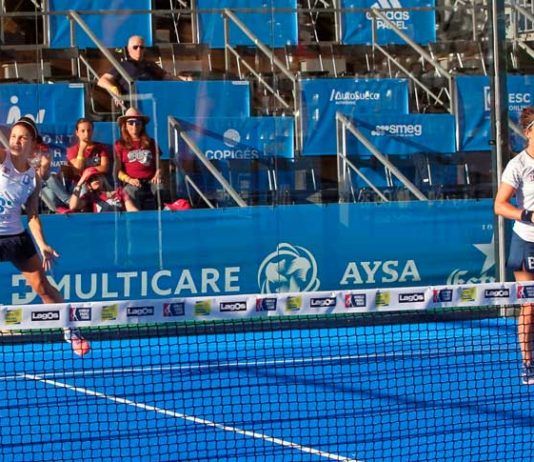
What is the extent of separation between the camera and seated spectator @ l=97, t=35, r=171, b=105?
378 inches

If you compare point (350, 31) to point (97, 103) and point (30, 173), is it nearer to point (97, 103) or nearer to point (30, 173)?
point (97, 103)

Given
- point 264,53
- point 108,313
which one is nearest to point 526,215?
point 108,313

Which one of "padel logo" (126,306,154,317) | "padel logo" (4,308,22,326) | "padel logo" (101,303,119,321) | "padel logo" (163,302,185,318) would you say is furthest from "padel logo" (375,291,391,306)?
"padel logo" (4,308,22,326)

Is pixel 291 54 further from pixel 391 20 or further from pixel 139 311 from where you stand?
pixel 139 311

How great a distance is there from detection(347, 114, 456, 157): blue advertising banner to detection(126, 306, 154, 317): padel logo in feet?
16.4

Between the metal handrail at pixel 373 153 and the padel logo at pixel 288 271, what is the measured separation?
0.78 metres

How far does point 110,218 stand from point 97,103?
39.1 inches

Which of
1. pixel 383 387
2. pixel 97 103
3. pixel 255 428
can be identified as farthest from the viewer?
pixel 97 103

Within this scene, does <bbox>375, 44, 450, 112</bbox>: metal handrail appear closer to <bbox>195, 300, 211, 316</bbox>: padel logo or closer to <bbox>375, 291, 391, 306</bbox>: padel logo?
<bbox>375, 291, 391, 306</bbox>: padel logo

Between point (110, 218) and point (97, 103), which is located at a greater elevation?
point (97, 103)

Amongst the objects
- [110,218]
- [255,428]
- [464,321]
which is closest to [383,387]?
[255,428]

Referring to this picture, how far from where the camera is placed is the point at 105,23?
380 inches

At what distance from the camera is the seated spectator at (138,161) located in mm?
9655

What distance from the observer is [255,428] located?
20.2ft
